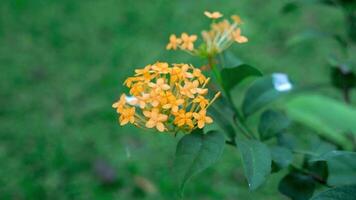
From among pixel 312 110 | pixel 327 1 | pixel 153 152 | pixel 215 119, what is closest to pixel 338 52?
pixel 153 152

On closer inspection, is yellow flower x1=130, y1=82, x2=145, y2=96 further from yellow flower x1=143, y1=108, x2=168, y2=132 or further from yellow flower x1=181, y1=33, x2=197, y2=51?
yellow flower x1=181, y1=33, x2=197, y2=51


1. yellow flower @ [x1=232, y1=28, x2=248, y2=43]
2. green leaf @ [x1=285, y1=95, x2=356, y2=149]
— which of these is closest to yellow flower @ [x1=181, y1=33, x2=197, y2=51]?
yellow flower @ [x1=232, y1=28, x2=248, y2=43]

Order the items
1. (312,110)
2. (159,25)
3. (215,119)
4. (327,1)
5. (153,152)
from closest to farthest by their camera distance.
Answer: (312,110) → (215,119) → (327,1) → (153,152) → (159,25)

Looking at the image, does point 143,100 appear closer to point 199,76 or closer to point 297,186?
point 199,76

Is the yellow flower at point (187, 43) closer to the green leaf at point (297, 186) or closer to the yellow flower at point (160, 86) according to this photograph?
the yellow flower at point (160, 86)

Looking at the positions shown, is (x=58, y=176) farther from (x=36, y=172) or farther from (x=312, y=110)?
(x=312, y=110)

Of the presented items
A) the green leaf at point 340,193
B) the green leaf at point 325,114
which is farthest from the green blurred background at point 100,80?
the green leaf at point 325,114
